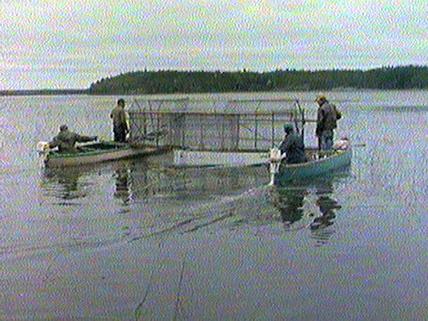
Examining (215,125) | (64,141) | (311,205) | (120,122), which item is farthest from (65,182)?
(311,205)

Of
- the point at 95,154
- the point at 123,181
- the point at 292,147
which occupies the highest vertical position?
the point at 292,147

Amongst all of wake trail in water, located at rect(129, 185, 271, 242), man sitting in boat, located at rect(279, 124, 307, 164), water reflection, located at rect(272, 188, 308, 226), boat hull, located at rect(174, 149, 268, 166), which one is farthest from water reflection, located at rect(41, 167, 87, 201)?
man sitting in boat, located at rect(279, 124, 307, 164)

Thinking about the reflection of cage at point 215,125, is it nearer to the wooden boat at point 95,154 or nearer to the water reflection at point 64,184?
the wooden boat at point 95,154

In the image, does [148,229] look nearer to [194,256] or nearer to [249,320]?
[194,256]

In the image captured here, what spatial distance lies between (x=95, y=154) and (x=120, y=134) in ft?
9.74

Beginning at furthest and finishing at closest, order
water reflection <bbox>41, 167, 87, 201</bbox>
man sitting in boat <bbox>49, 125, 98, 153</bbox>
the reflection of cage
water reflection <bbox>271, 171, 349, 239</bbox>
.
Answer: the reflection of cage → man sitting in boat <bbox>49, 125, 98, 153</bbox> → water reflection <bbox>41, 167, 87, 201</bbox> → water reflection <bbox>271, 171, 349, 239</bbox>

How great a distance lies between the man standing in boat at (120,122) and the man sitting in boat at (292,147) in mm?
8865

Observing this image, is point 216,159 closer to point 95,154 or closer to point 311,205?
point 95,154

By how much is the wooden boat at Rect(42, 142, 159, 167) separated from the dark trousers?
62 centimetres

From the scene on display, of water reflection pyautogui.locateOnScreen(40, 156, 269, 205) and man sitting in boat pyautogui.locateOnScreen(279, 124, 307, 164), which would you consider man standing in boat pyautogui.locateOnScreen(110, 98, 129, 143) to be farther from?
man sitting in boat pyautogui.locateOnScreen(279, 124, 307, 164)

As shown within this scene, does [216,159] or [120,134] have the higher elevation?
[120,134]

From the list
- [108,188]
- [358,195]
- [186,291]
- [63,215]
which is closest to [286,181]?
[358,195]

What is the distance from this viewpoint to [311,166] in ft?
66.5

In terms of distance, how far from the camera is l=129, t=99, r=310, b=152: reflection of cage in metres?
25.3
